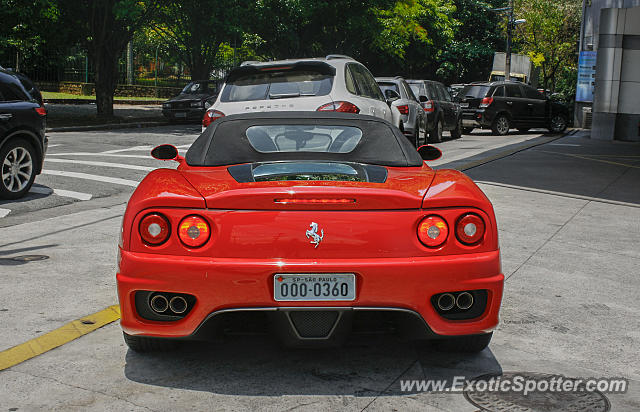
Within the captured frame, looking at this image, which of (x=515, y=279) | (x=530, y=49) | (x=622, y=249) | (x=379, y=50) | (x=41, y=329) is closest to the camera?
(x=41, y=329)

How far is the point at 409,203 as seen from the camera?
3934mm

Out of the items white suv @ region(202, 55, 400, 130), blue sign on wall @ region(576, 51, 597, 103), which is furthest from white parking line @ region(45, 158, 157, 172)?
blue sign on wall @ region(576, 51, 597, 103)

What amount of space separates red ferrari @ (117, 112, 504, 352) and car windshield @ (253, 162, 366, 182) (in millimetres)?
25

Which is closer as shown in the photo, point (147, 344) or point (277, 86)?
point (147, 344)

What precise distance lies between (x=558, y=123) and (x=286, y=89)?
65.6 feet

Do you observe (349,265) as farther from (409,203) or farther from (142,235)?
(142,235)

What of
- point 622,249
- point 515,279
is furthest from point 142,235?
point 622,249

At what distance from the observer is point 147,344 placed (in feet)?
14.1

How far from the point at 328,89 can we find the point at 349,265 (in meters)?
Result: 6.88

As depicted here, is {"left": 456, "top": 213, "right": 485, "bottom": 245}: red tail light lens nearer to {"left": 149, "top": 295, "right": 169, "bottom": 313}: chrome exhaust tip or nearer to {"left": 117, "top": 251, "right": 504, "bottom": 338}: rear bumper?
{"left": 117, "top": 251, "right": 504, "bottom": 338}: rear bumper

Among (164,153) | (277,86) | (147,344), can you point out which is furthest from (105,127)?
(147,344)

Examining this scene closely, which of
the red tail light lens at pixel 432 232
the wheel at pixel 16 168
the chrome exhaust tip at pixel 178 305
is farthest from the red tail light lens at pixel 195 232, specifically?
the wheel at pixel 16 168

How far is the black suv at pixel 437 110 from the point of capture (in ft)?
70.9

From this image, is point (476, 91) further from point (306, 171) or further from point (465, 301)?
point (465, 301)
